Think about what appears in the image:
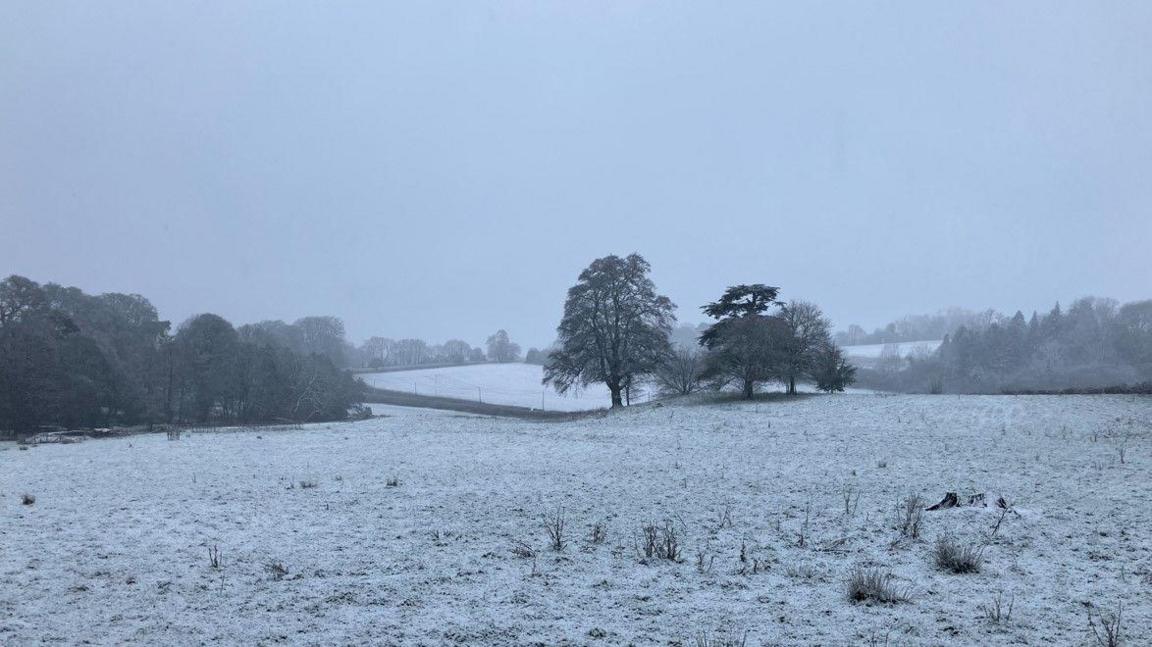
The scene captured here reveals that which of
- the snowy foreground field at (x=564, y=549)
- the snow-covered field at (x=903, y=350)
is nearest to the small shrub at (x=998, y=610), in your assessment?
the snowy foreground field at (x=564, y=549)

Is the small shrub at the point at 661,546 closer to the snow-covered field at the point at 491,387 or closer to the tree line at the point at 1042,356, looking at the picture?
the snow-covered field at the point at 491,387

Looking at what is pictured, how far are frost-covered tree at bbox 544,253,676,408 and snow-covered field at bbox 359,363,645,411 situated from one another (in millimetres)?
27006

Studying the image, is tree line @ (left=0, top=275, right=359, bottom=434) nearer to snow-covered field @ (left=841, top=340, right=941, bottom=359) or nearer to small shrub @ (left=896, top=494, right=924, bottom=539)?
small shrub @ (left=896, top=494, right=924, bottom=539)

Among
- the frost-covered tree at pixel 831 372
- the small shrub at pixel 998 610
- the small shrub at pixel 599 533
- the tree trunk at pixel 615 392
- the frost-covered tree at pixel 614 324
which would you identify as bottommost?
the small shrub at pixel 998 610

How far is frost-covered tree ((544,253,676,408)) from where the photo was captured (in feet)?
150

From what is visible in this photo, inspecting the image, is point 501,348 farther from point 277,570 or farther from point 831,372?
point 277,570

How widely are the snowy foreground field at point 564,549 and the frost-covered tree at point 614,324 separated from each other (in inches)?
1090

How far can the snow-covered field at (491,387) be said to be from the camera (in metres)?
82.2

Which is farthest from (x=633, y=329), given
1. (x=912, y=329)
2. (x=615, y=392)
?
(x=912, y=329)

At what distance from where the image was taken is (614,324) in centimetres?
4616

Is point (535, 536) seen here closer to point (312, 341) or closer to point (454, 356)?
point (312, 341)

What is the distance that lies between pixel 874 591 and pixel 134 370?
5177 cm

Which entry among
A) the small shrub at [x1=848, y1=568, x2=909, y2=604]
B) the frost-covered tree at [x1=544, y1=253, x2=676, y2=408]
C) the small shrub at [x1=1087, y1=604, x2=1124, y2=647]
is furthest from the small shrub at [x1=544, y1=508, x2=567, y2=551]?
the frost-covered tree at [x1=544, y1=253, x2=676, y2=408]

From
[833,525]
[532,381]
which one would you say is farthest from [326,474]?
[532,381]
